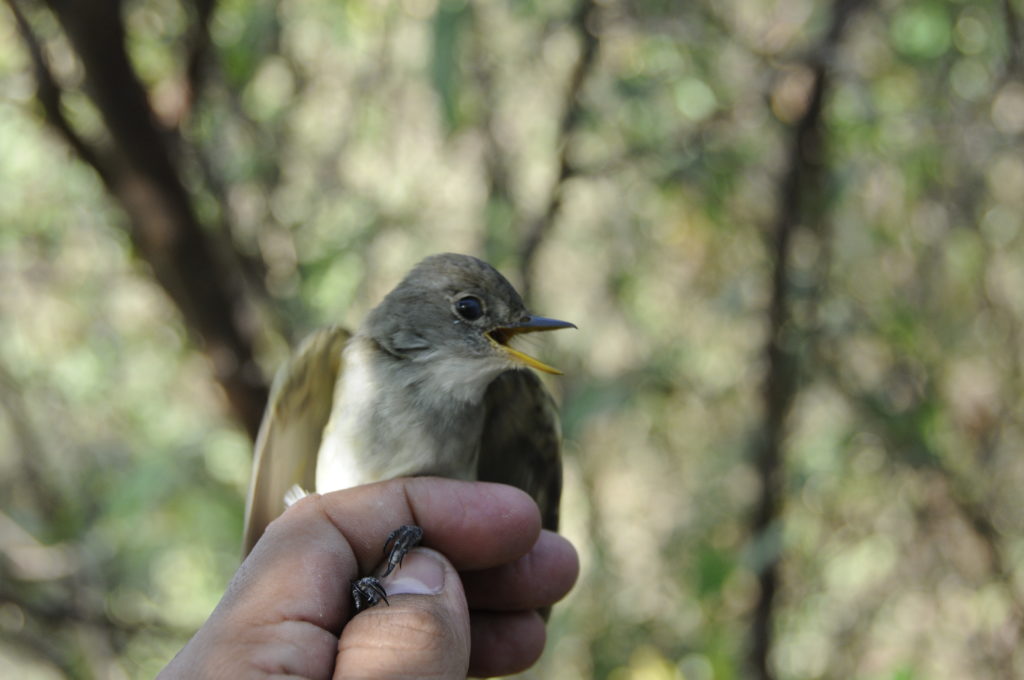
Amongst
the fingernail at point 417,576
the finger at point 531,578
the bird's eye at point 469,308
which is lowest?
the finger at point 531,578

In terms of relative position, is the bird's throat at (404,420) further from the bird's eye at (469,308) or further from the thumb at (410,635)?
the thumb at (410,635)

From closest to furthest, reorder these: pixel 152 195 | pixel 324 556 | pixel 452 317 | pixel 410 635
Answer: pixel 410 635 < pixel 324 556 < pixel 452 317 < pixel 152 195

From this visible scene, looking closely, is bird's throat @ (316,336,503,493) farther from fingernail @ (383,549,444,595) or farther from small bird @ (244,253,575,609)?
fingernail @ (383,549,444,595)

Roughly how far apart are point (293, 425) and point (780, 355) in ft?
7.39

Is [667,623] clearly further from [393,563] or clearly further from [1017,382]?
[393,563]

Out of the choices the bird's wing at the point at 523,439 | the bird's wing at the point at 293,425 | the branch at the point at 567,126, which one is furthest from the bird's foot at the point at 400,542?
the branch at the point at 567,126

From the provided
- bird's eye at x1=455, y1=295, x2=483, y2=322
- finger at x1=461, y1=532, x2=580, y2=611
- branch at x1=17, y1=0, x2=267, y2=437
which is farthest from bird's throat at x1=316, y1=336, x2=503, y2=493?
branch at x1=17, y1=0, x2=267, y2=437

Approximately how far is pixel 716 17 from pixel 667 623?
Answer: 3.07 meters

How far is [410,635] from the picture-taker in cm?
176

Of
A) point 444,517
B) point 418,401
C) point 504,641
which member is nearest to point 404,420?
point 418,401

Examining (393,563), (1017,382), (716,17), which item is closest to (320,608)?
(393,563)

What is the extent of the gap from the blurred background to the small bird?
3.33 ft

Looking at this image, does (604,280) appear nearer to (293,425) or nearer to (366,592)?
(293,425)

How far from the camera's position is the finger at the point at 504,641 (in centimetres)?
269
